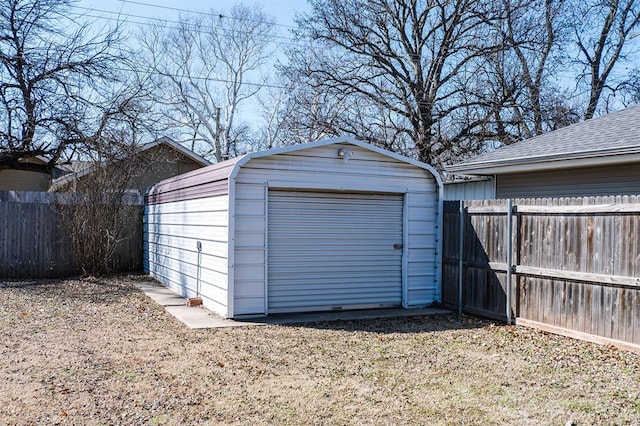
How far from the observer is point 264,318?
26.1 feet

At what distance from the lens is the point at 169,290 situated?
1082cm

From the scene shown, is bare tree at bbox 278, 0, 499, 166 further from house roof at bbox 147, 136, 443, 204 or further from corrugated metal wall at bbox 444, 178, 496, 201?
house roof at bbox 147, 136, 443, 204

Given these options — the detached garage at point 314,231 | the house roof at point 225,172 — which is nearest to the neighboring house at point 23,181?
the house roof at point 225,172

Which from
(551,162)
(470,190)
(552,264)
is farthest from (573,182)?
(470,190)

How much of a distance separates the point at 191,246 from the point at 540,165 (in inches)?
238

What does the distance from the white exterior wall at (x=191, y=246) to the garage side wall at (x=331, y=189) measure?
0.86ft

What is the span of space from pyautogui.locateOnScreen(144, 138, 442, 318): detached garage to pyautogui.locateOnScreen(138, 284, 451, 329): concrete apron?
186mm

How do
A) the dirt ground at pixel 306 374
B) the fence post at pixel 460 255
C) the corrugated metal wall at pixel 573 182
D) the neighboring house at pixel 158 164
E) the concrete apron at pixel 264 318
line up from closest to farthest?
the dirt ground at pixel 306 374 → the concrete apron at pixel 264 318 → the corrugated metal wall at pixel 573 182 → the fence post at pixel 460 255 → the neighboring house at pixel 158 164

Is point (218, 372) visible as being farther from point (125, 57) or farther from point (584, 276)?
point (125, 57)

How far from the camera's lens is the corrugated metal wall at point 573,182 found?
827 centimetres

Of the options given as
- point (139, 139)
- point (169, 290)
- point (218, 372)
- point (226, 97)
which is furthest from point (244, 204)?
point (226, 97)

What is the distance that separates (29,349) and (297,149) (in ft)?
14.0

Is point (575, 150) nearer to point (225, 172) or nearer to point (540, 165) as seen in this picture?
point (540, 165)

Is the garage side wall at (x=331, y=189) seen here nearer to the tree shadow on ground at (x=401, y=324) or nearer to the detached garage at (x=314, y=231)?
the detached garage at (x=314, y=231)
